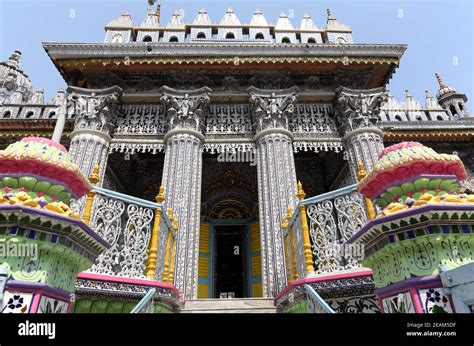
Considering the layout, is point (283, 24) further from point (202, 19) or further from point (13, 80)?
point (13, 80)

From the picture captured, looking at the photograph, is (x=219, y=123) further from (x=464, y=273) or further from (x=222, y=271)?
(x=464, y=273)

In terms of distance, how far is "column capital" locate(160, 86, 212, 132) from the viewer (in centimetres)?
873

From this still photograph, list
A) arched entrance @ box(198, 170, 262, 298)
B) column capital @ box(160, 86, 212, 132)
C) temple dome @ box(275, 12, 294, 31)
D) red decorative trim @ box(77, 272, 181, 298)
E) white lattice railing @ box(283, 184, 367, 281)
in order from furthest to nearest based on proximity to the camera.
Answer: temple dome @ box(275, 12, 294, 31)
arched entrance @ box(198, 170, 262, 298)
column capital @ box(160, 86, 212, 132)
white lattice railing @ box(283, 184, 367, 281)
red decorative trim @ box(77, 272, 181, 298)

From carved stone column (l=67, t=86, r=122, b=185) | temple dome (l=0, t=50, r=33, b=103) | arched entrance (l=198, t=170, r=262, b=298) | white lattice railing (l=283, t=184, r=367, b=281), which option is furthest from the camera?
temple dome (l=0, t=50, r=33, b=103)

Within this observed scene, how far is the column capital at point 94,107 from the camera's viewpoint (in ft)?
28.7

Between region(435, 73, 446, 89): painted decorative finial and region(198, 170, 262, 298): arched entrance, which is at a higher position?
region(435, 73, 446, 89): painted decorative finial

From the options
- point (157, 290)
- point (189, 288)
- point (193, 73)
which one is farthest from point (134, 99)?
point (157, 290)

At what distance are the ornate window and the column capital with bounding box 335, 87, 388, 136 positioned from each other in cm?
415

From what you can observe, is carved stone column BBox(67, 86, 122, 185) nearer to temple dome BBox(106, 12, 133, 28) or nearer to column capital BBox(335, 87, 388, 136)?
temple dome BBox(106, 12, 133, 28)

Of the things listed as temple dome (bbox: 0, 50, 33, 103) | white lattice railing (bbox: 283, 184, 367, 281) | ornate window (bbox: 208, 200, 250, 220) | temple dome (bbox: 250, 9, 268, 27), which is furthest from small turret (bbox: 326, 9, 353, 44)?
temple dome (bbox: 0, 50, 33, 103)

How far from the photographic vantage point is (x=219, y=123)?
927 centimetres

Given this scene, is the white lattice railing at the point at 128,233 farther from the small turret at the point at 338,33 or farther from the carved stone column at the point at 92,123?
the small turret at the point at 338,33

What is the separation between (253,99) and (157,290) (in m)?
6.14

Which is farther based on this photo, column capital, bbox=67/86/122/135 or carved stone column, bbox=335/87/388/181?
column capital, bbox=67/86/122/135
